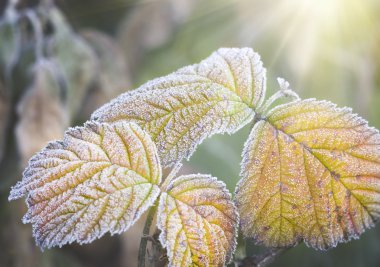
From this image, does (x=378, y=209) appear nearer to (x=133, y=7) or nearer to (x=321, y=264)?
(x=321, y=264)

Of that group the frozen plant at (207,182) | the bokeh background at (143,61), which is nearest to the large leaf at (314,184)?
the frozen plant at (207,182)

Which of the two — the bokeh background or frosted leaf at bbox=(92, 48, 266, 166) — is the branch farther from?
the bokeh background

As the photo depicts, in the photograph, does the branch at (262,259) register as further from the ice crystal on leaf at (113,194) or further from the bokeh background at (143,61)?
the bokeh background at (143,61)

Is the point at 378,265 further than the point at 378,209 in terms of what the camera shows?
Yes

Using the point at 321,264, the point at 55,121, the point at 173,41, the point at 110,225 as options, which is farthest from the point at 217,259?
the point at 173,41

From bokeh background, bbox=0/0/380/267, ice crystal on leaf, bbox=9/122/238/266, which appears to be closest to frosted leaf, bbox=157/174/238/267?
ice crystal on leaf, bbox=9/122/238/266
